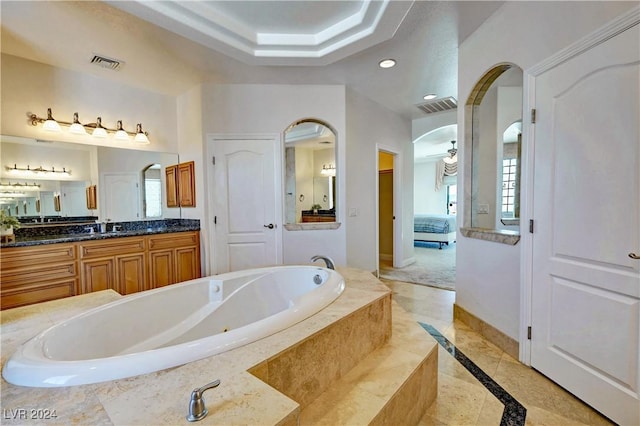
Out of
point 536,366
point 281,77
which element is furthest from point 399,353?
point 281,77

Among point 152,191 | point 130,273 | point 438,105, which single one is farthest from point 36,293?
point 438,105

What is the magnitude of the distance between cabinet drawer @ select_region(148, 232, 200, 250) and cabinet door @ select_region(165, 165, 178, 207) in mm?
588

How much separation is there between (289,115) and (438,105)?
8.05ft

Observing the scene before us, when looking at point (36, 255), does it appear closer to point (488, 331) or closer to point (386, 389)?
point (386, 389)

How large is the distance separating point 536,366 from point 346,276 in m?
1.38

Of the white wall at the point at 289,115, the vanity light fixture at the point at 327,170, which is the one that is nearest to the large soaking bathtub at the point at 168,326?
the white wall at the point at 289,115

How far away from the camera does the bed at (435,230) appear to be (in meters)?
6.80

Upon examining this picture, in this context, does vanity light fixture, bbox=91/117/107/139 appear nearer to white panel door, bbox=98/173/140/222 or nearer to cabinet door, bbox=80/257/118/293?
white panel door, bbox=98/173/140/222

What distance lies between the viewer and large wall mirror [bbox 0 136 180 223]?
2686mm

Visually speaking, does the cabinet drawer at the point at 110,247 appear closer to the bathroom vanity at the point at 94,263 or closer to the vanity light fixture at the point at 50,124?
the bathroom vanity at the point at 94,263

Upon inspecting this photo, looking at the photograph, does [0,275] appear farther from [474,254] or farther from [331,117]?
[474,254]

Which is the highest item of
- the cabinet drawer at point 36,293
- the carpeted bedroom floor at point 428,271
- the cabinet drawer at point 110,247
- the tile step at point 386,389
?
the cabinet drawer at point 110,247

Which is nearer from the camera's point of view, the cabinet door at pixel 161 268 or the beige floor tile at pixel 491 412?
the beige floor tile at pixel 491 412

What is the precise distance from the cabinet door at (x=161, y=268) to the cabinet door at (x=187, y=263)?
0.06 meters
